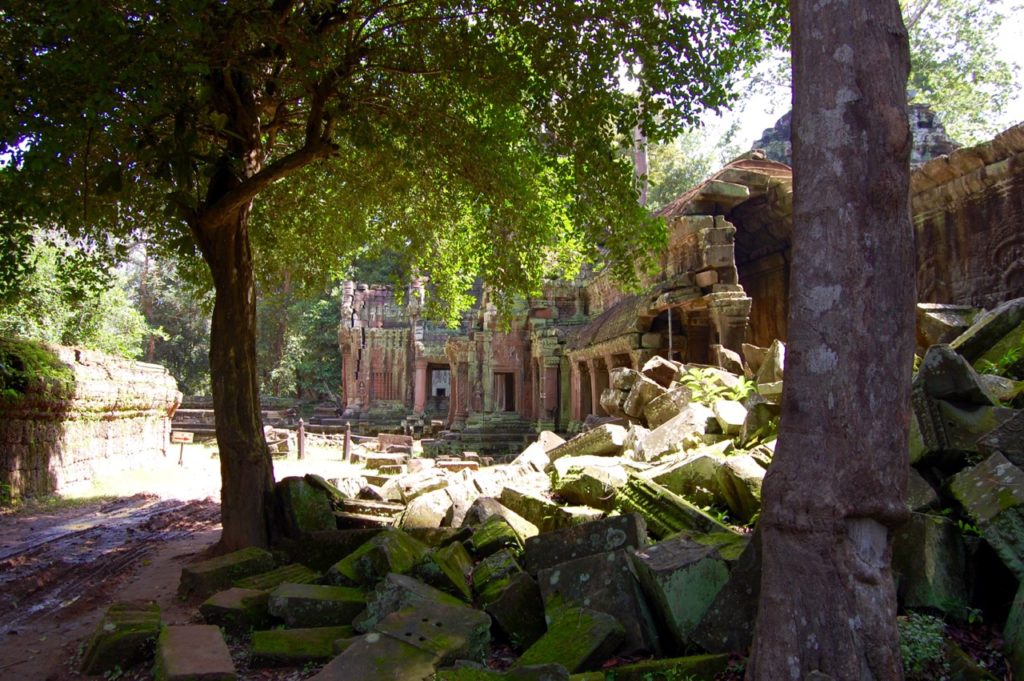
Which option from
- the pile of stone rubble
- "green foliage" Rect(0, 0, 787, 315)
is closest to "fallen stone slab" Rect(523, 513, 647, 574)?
the pile of stone rubble

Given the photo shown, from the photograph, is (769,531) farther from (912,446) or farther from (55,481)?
(55,481)

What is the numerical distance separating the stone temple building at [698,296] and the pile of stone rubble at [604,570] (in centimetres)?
172

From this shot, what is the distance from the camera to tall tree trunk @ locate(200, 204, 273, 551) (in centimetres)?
660

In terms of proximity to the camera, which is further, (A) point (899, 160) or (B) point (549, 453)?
(B) point (549, 453)

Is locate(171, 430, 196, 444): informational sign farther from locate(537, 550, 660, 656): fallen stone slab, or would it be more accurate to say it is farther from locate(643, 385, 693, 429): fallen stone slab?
locate(537, 550, 660, 656): fallen stone slab

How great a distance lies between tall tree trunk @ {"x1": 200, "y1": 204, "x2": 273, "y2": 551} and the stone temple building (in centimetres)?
347

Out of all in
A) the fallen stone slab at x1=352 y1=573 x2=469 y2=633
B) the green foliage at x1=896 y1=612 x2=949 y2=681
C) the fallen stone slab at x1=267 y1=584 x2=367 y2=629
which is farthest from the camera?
the fallen stone slab at x1=267 y1=584 x2=367 y2=629

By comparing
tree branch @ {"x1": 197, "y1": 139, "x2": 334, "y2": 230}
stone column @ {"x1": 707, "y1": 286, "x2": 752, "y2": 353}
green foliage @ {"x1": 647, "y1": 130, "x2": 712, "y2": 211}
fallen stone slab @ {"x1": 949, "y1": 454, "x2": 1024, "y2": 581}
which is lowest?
fallen stone slab @ {"x1": 949, "y1": 454, "x2": 1024, "y2": 581}

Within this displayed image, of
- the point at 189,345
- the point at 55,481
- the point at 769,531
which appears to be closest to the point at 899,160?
the point at 769,531

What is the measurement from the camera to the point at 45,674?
4012 mm

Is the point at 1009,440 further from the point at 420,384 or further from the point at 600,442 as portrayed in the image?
the point at 420,384

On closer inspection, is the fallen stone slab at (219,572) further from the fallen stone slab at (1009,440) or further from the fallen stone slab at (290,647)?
the fallen stone slab at (1009,440)

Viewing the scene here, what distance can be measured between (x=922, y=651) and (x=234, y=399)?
18.8 ft

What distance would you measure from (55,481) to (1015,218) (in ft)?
43.0
